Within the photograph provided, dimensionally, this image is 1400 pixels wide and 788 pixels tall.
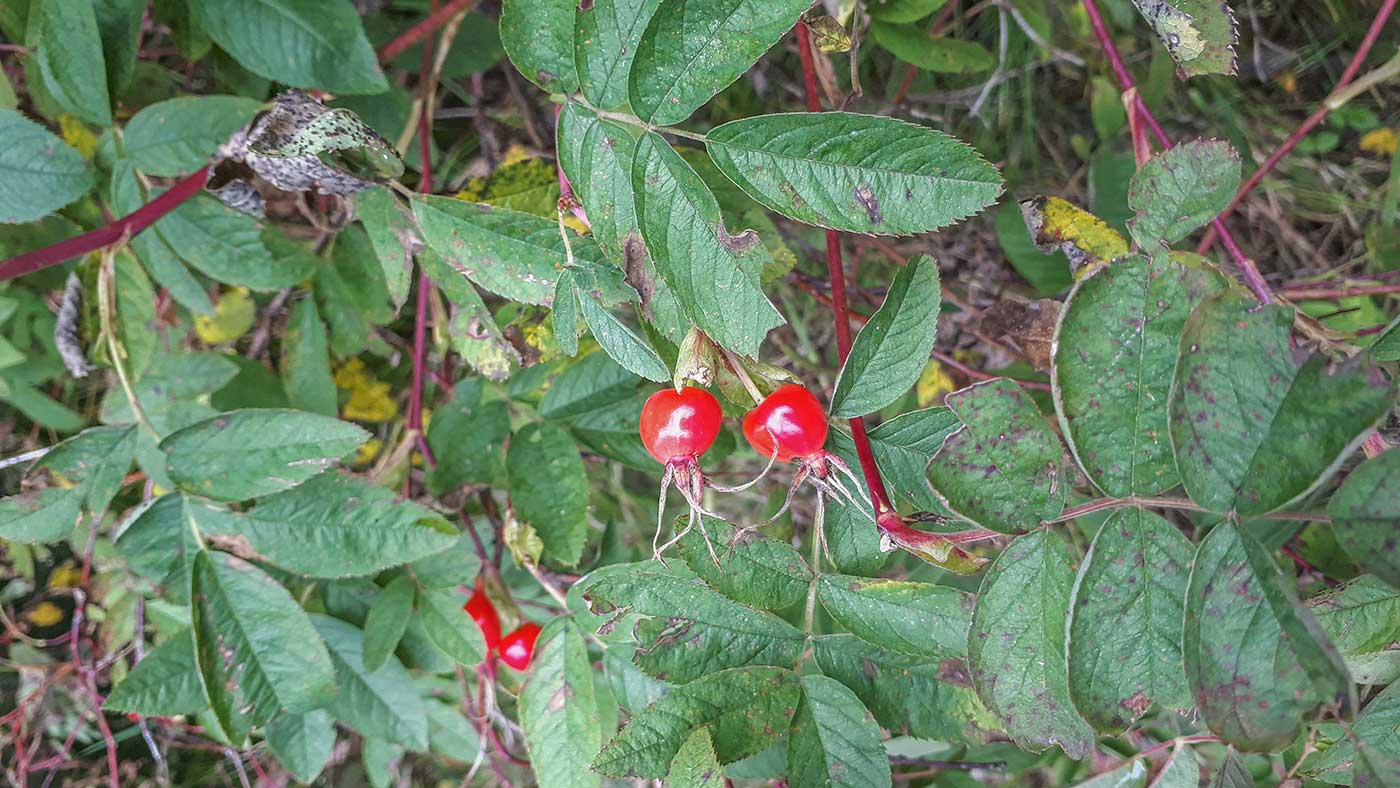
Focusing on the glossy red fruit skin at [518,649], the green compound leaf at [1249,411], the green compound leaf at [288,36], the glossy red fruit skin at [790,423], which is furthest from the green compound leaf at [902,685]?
the green compound leaf at [288,36]

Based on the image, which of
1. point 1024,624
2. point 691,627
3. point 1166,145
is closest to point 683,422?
point 691,627

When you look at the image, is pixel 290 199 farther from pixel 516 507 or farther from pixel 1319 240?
pixel 1319 240

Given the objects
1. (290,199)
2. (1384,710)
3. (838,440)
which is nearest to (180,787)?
(290,199)

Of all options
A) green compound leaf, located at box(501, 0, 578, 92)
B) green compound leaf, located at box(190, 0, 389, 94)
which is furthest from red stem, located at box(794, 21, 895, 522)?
green compound leaf, located at box(190, 0, 389, 94)

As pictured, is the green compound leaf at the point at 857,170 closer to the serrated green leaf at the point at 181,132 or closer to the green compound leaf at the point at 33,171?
the serrated green leaf at the point at 181,132

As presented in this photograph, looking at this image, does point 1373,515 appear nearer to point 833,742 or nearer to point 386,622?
point 833,742
